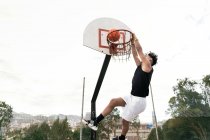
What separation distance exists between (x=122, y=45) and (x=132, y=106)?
154 cm

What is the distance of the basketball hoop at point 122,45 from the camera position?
6.35 metres

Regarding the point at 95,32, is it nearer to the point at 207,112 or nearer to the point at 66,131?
the point at 207,112

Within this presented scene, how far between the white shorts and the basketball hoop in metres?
1.21

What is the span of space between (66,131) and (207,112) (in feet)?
95.6

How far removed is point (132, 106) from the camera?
5.70 meters

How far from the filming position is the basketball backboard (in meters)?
7.27

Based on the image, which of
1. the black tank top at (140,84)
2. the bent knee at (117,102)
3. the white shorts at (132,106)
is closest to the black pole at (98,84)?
the bent knee at (117,102)

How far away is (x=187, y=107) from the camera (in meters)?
53.3

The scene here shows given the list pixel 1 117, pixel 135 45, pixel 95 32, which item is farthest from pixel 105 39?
pixel 1 117

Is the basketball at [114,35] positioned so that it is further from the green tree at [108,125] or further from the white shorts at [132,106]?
the green tree at [108,125]

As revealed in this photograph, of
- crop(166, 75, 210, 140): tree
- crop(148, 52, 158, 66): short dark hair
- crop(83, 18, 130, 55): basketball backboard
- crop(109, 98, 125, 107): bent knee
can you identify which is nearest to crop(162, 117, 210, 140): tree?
crop(166, 75, 210, 140): tree

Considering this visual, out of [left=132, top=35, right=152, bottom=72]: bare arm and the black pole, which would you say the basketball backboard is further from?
[left=132, top=35, right=152, bottom=72]: bare arm

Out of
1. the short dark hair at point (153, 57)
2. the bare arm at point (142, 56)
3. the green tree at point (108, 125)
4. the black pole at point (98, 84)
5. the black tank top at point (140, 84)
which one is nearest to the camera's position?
the bare arm at point (142, 56)

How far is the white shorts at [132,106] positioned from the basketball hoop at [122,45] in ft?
3.97
